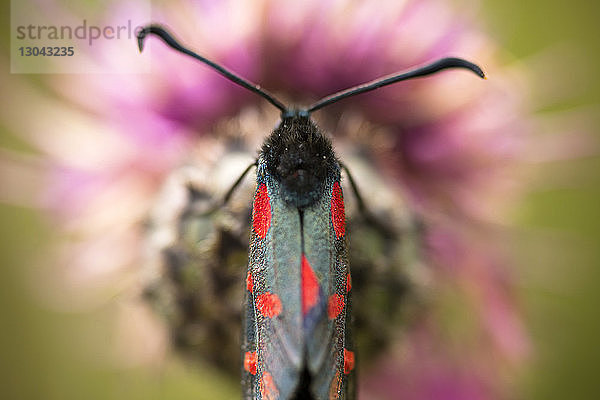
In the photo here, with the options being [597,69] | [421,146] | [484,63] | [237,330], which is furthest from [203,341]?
[597,69]

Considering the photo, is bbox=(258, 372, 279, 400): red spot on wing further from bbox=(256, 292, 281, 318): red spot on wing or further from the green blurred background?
the green blurred background

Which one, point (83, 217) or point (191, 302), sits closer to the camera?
point (191, 302)

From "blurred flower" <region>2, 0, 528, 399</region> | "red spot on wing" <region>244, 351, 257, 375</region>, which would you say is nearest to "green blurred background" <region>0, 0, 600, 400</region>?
"blurred flower" <region>2, 0, 528, 399</region>

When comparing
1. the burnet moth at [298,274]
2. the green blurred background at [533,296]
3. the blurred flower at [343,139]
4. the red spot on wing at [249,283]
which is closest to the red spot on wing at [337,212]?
the burnet moth at [298,274]

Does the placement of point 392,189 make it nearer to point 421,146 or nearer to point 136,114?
point 421,146

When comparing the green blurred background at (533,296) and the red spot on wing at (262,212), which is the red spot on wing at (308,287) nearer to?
the red spot on wing at (262,212)

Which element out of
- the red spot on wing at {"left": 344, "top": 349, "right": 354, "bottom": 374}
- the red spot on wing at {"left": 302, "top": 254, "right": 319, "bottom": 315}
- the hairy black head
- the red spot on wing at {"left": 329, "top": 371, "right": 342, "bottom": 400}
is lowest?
the red spot on wing at {"left": 329, "top": 371, "right": 342, "bottom": 400}

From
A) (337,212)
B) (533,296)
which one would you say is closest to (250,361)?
(337,212)
